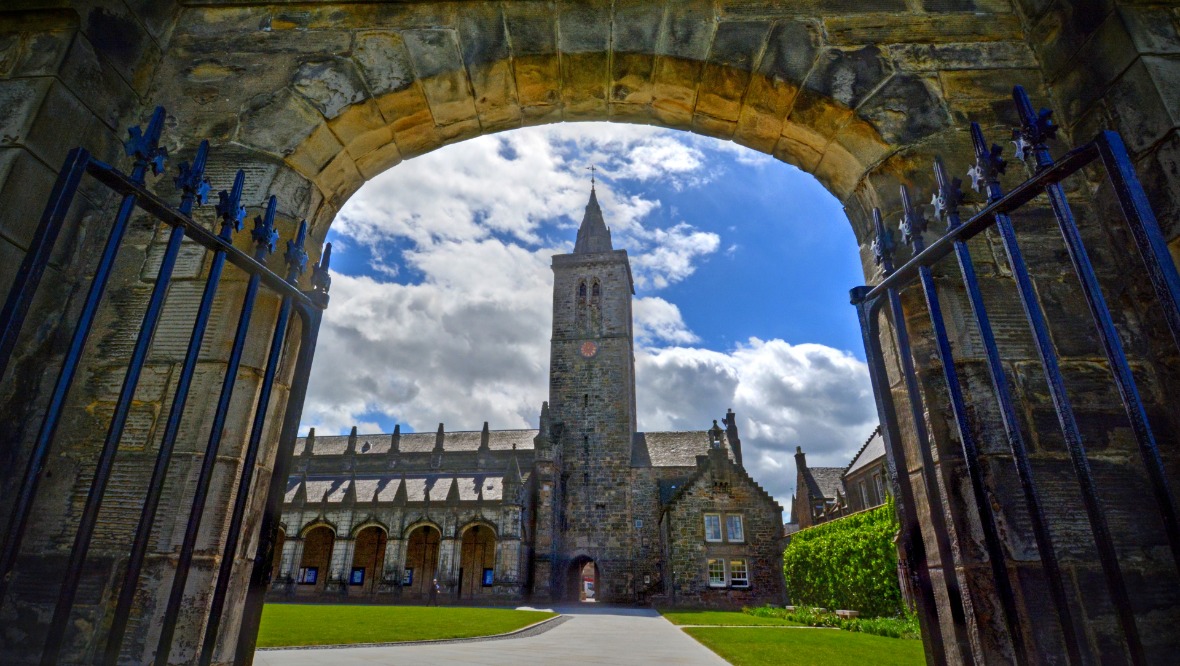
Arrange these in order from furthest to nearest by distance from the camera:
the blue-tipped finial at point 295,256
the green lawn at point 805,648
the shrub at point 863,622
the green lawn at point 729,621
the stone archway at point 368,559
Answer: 1. the stone archway at point 368,559
2. the green lawn at point 729,621
3. the shrub at point 863,622
4. the green lawn at point 805,648
5. the blue-tipped finial at point 295,256

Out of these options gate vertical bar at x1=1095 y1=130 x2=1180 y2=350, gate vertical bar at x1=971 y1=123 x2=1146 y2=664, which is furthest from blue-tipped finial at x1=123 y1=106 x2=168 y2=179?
gate vertical bar at x1=1095 y1=130 x2=1180 y2=350

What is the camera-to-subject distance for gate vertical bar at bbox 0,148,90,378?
5.28 ft

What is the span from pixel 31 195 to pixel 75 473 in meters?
1.12

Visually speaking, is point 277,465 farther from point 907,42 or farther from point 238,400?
point 907,42

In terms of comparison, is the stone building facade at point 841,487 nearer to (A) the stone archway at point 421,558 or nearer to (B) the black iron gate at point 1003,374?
(A) the stone archway at point 421,558

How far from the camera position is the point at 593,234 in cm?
4428

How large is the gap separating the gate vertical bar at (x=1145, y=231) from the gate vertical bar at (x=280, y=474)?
2.65 metres

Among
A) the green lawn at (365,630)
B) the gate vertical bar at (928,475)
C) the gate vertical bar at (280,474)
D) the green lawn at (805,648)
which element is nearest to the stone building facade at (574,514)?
the green lawn at (365,630)

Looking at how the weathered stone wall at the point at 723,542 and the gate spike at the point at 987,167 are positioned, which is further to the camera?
the weathered stone wall at the point at 723,542

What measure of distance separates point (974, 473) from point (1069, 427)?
1.04 feet

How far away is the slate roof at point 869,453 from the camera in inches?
1215

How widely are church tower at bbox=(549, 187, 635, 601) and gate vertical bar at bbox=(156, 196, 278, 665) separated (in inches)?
1320

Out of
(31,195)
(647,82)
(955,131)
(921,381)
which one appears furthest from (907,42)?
(31,195)

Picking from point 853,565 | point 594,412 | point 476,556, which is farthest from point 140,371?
point 476,556
